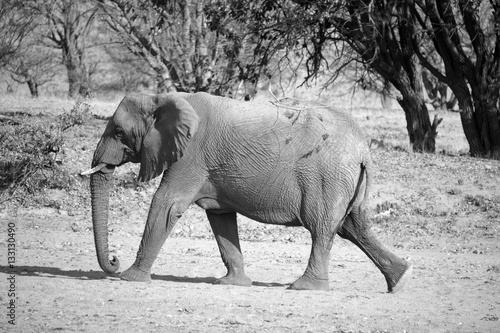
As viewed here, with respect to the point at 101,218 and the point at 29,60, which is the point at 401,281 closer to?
the point at 101,218

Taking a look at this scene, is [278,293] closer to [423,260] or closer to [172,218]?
[172,218]

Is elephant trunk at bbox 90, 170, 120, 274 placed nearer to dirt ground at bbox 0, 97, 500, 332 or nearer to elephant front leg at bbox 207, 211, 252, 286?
dirt ground at bbox 0, 97, 500, 332

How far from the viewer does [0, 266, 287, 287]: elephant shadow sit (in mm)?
8922

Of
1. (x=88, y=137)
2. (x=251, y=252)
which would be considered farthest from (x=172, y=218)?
(x=88, y=137)

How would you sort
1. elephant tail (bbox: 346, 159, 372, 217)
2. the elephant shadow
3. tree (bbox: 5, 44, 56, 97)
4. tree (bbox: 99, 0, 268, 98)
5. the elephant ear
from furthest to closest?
tree (bbox: 5, 44, 56, 97)
tree (bbox: 99, 0, 268, 98)
the elephant shadow
elephant tail (bbox: 346, 159, 372, 217)
the elephant ear

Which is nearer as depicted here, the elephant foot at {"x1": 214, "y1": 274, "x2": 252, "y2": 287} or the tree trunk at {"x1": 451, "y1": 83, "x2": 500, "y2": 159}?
the elephant foot at {"x1": 214, "y1": 274, "x2": 252, "y2": 287}

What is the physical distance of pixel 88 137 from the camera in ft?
52.3

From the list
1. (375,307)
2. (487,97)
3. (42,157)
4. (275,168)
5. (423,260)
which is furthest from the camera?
(487,97)

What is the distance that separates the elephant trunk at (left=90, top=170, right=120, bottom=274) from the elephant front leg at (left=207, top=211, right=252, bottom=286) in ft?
3.33

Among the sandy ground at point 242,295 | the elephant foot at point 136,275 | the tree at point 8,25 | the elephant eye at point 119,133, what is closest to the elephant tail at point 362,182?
the sandy ground at point 242,295

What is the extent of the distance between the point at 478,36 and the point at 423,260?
7.25 metres

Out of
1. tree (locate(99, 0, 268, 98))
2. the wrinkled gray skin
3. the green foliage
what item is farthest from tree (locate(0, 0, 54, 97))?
the wrinkled gray skin

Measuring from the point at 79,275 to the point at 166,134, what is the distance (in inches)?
70.1

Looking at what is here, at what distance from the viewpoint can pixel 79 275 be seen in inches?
357
